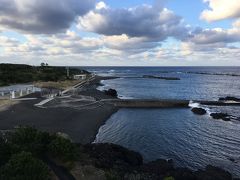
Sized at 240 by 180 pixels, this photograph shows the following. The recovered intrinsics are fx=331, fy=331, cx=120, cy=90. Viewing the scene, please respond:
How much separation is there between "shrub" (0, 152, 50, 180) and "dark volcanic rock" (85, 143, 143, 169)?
6421 millimetres

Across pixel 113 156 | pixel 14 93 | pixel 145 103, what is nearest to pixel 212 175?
pixel 113 156

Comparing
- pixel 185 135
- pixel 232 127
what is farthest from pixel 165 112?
pixel 185 135

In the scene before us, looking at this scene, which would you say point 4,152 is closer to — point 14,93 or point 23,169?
point 23,169

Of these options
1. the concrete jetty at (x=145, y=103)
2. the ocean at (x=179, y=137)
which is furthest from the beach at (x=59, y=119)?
the concrete jetty at (x=145, y=103)

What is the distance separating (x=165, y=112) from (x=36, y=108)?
839 inches

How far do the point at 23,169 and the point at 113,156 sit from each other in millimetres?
10416

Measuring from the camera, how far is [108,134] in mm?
36750

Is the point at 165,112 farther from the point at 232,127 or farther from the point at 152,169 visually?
the point at 152,169

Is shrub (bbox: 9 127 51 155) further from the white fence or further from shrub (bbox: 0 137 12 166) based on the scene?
the white fence

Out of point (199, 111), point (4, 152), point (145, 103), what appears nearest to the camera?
point (4, 152)

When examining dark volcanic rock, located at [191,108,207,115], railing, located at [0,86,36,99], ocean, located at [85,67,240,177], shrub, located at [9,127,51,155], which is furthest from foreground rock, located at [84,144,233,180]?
railing, located at [0,86,36,99]

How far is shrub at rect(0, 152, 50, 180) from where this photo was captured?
14.5 metres

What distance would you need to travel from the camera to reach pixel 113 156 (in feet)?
80.1

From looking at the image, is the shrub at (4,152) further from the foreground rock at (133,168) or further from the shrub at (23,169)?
the foreground rock at (133,168)
